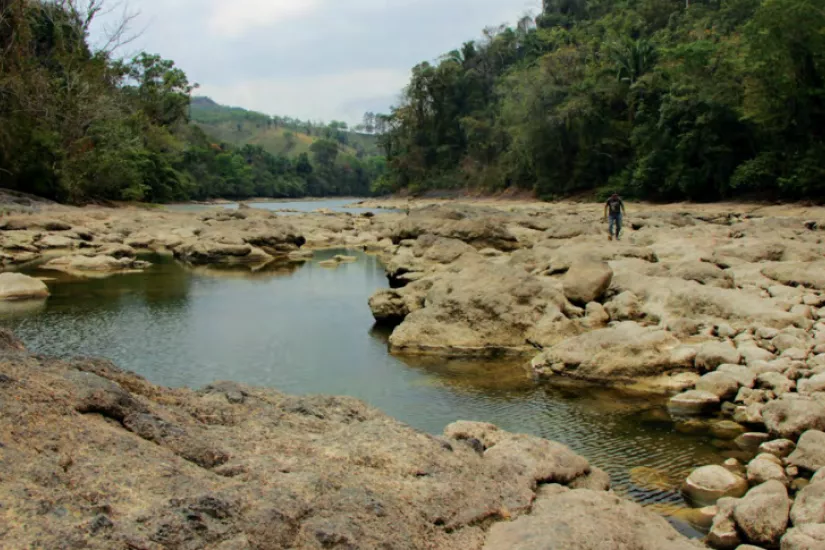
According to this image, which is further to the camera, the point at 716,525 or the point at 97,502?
the point at 716,525

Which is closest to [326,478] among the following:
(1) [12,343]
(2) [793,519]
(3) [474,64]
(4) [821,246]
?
(1) [12,343]

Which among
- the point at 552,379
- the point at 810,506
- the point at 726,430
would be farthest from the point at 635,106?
the point at 810,506

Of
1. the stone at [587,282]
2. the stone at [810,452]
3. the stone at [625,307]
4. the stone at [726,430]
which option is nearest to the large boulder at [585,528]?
the stone at [810,452]

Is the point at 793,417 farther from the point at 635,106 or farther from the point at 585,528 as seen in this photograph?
the point at 635,106

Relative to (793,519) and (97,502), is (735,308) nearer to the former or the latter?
(793,519)

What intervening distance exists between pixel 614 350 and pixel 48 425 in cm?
700

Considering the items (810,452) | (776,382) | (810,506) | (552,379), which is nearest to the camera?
(810,506)

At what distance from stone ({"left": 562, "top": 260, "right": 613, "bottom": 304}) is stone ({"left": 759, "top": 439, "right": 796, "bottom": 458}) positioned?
5.56 metres

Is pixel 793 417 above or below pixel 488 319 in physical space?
below

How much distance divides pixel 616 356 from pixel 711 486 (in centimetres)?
331

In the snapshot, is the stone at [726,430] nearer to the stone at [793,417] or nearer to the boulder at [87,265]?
the stone at [793,417]

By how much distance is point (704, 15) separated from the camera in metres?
54.1

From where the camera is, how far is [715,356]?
8.41 metres

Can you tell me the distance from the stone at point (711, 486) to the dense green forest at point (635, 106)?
91.1 feet
